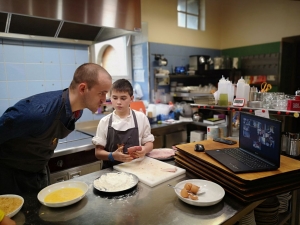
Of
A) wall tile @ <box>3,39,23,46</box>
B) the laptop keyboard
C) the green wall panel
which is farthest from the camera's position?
the green wall panel

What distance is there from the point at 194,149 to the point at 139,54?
2482mm

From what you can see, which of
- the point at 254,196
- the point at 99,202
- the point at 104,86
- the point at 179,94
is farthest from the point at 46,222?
the point at 179,94

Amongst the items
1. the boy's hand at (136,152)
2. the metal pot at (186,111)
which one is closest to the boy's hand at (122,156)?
the boy's hand at (136,152)

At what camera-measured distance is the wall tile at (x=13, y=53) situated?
2.48 metres

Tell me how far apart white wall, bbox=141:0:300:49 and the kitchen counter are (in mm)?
2908

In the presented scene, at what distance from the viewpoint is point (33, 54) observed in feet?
8.70

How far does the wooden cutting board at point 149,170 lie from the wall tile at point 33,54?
5.97 ft

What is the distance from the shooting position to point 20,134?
123 centimetres

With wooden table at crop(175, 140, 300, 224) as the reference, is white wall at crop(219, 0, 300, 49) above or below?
above

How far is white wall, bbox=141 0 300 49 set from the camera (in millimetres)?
3668

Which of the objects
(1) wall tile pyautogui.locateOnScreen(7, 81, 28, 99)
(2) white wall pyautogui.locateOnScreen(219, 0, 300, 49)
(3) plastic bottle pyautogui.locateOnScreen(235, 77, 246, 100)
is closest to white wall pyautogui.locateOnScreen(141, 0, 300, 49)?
(2) white wall pyautogui.locateOnScreen(219, 0, 300, 49)

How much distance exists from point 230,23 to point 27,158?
14.4ft

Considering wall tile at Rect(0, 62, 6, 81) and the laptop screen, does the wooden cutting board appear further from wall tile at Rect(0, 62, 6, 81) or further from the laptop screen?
wall tile at Rect(0, 62, 6, 81)

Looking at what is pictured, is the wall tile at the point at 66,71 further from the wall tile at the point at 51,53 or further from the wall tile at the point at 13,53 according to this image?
the wall tile at the point at 13,53
